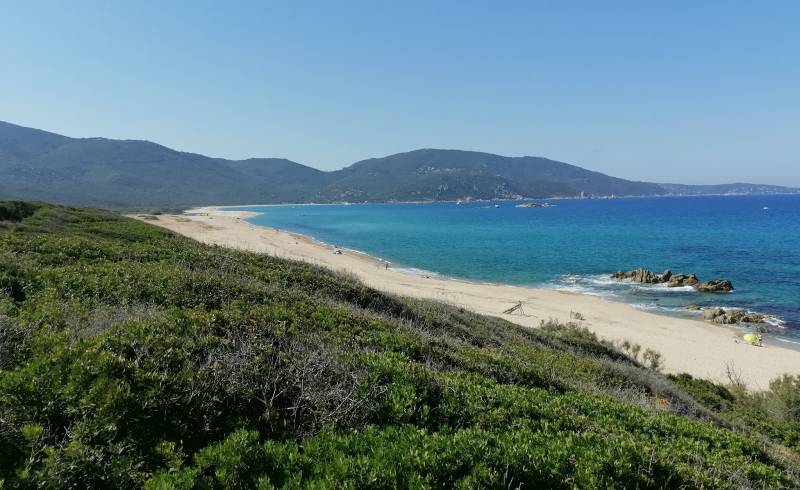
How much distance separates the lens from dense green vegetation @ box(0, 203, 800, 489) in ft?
11.8

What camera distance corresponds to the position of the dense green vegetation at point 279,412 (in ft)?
11.8

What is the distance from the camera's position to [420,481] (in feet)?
11.8

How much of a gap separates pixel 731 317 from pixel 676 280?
1389 centimetres

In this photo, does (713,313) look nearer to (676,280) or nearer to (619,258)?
(676,280)

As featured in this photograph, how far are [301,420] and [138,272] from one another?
22.7ft

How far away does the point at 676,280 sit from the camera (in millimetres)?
44938

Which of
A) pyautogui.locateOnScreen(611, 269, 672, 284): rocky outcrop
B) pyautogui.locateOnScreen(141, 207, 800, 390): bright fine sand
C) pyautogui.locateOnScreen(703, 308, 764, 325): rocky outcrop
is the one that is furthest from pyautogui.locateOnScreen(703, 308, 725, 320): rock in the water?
pyautogui.locateOnScreen(611, 269, 672, 284): rocky outcrop

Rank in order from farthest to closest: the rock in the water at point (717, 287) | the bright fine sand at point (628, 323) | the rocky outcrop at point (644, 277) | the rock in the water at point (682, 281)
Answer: the rocky outcrop at point (644, 277), the rock in the water at point (682, 281), the rock in the water at point (717, 287), the bright fine sand at point (628, 323)

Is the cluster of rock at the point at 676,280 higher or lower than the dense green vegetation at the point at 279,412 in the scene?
lower

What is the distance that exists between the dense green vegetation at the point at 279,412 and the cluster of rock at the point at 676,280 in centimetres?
4152

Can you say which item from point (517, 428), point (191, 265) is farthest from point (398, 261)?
point (517, 428)

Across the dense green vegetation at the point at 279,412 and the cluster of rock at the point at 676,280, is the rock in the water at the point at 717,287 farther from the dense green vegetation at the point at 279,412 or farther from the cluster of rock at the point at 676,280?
the dense green vegetation at the point at 279,412

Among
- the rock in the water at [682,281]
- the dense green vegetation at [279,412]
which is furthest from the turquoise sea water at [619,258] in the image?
the dense green vegetation at [279,412]

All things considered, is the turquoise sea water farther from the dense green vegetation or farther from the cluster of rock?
the dense green vegetation
